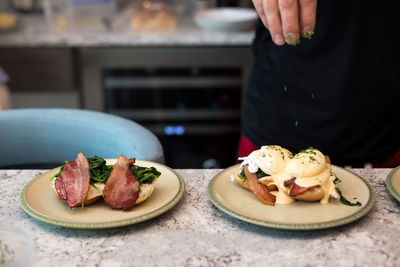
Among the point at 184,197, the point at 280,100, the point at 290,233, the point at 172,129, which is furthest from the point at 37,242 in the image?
the point at 172,129

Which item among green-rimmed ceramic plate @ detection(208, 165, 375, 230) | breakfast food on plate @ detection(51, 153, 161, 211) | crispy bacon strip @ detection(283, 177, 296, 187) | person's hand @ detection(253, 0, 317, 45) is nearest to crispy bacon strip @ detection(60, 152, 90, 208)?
breakfast food on plate @ detection(51, 153, 161, 211)

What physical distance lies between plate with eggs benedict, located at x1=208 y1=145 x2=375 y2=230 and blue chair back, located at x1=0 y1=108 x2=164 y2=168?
54cm

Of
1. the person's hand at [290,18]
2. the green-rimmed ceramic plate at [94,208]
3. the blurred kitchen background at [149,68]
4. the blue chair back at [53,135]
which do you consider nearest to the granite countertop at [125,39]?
the blurred kitchen background at [149,68]

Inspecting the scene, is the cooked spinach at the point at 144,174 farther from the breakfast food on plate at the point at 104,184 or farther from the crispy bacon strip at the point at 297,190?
the crispy bacon strip at the point at 297,190

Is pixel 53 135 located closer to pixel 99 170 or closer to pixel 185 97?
pixel 99 170

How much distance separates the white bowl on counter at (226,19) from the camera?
9.12 ft

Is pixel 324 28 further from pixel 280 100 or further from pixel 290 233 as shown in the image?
pixel 290 233

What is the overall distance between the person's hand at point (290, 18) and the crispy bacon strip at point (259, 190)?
28 cm

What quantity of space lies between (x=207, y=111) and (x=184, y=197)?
6.66ft

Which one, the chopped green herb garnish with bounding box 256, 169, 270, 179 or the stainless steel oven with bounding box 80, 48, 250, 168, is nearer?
the chopped green herb garnish with bounding box 256, 169, 270, 179

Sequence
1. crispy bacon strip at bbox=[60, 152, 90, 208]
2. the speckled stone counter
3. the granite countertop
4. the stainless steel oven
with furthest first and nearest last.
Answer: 1. the stainless steel oven
2. the granite countertop
3. crispy bacon strip at bbox=[60, 152, 90, 208]
4. the speckled stone counter

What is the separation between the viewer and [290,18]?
3.23 feet

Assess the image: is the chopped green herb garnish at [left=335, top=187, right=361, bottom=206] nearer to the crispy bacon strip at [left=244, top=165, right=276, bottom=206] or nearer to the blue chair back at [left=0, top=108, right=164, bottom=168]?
the crispy bacon strip at [left=244, top=165, right=276, bottom=206]

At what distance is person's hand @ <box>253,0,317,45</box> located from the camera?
38.4 inches
